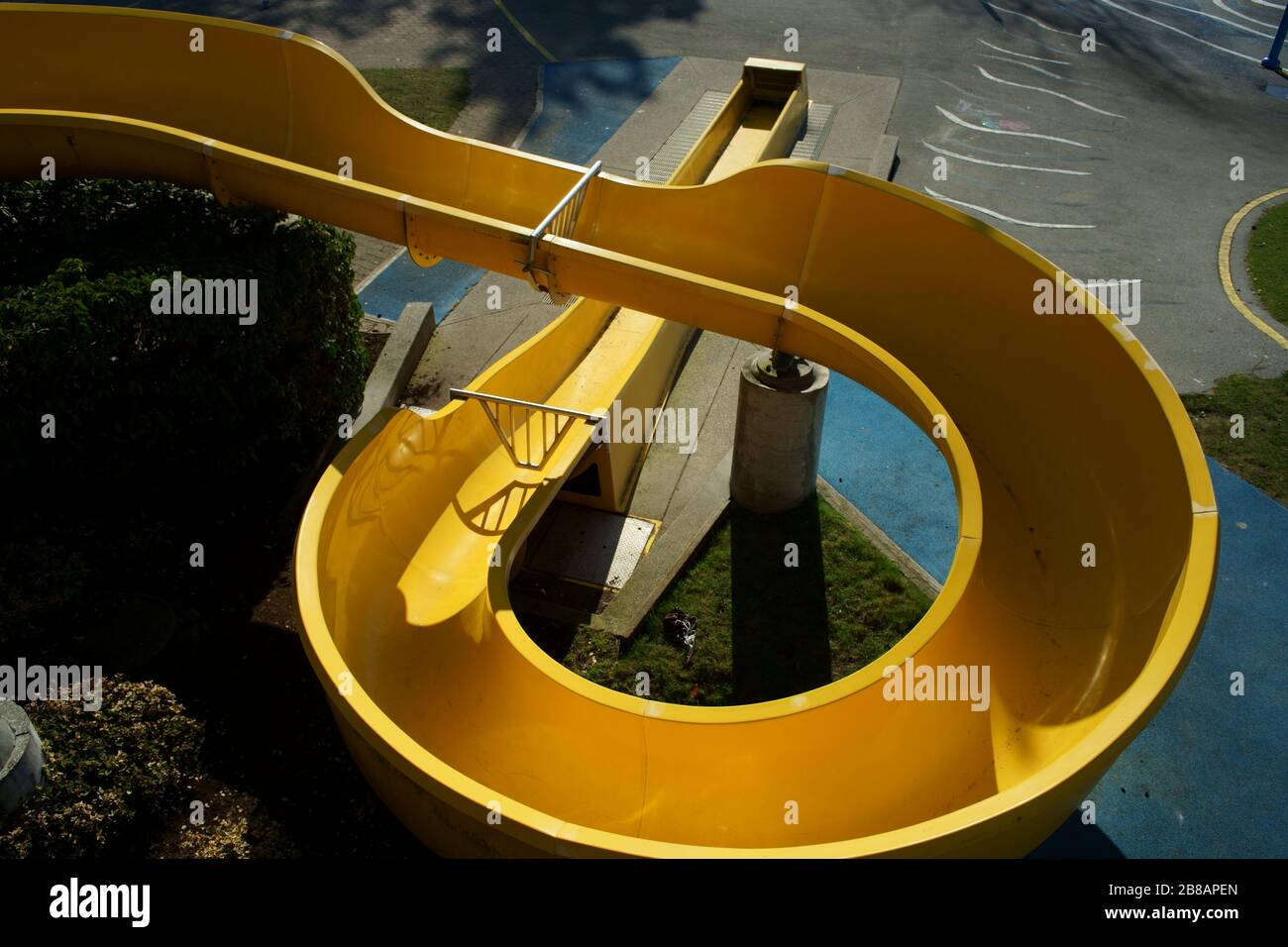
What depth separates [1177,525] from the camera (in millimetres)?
7512

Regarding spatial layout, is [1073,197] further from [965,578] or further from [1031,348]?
[965,578]

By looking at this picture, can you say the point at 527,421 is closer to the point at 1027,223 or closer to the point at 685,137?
the point at 685,137

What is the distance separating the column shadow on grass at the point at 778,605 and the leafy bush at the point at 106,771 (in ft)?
17.5

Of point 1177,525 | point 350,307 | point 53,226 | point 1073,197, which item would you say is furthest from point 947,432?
point 1073,197

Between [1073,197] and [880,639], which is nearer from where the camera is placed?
[880,639]

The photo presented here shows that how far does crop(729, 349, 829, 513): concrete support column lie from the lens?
10.7 metres

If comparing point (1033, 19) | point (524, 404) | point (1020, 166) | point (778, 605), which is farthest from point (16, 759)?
point (1033, 19)

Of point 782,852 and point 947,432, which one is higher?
point 947,432

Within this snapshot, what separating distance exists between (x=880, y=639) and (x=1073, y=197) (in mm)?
12113

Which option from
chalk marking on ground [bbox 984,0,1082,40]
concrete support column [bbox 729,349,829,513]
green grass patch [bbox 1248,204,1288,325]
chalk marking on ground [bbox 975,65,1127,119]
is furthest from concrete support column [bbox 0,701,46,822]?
chalk marking on ground [bbox 984,0,1082,40]

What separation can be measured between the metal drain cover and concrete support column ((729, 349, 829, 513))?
1.41 meters

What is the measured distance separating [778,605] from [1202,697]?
4.43 meters

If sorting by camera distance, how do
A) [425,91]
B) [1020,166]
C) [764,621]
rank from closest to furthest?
1. [764,621]
2. [1020,166]
3. [425,91]

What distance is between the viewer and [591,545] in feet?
38.6
